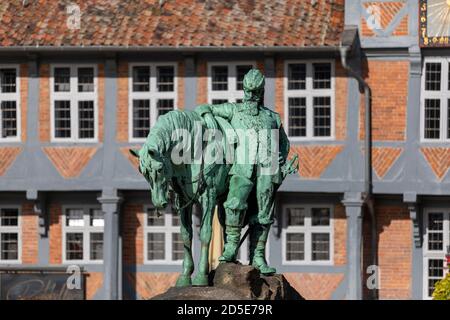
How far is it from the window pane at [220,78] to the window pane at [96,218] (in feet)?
10.8

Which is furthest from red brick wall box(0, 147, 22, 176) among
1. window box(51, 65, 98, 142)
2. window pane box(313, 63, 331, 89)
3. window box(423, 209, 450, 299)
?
window box(423, 209, 450, 299)

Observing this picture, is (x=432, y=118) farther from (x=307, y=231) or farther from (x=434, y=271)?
(x=307, y=231)

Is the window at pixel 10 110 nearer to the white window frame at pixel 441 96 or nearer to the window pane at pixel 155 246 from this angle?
the window pane at pixel 155 246

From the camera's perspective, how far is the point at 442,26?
36719mm

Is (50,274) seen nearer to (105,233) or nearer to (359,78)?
(105,233)

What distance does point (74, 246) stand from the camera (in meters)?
38.2

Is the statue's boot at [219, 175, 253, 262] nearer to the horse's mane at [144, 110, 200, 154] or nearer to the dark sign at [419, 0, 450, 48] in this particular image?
the horse's mane at [144, 110, 200, 154]

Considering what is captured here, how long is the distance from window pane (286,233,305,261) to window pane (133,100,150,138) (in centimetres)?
334

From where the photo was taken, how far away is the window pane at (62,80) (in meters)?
37.8

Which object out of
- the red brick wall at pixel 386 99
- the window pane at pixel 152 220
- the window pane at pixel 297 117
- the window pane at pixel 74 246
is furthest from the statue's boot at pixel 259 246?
the window pane at pixel 74 246

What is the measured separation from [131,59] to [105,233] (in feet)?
10.8

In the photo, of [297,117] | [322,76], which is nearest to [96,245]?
[297,117]
